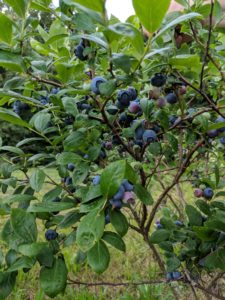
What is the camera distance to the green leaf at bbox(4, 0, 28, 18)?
0.67m

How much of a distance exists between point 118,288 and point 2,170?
1.37 metres

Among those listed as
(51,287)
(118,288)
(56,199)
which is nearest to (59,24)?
(56,199)

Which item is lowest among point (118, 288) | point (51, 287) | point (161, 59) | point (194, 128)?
Result: point (118, 288)

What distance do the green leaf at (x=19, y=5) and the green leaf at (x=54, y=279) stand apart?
483 mm

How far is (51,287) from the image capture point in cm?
77

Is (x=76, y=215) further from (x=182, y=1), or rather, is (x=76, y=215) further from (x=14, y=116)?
(x=182, y=1)

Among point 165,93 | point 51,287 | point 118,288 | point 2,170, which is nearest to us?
point 51,287

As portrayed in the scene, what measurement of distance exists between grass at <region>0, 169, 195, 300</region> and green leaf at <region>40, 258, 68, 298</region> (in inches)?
37.2

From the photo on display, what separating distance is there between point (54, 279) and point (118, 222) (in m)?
0.17

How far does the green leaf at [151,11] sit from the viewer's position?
1.67ft

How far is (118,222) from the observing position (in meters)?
0.76

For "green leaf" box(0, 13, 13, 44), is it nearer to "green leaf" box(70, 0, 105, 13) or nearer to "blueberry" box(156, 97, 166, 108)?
"green leaf" box(70, 0, 105, 13)

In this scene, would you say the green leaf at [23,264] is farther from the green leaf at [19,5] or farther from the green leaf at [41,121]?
the green leaf at [19,5]

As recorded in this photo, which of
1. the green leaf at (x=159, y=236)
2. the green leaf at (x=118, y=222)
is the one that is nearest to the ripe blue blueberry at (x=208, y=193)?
the green leaf at (x=159, y=236)
